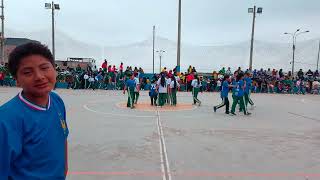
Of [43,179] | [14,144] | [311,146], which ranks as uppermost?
[14,144]

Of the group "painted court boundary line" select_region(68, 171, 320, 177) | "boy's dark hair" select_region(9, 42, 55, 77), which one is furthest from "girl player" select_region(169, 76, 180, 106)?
"boy's dark hair" select_region(9, 42, 55, 77)

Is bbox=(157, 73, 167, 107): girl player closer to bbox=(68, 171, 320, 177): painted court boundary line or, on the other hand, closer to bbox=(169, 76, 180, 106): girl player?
bbox=(169, 76, 180, 106): girl player

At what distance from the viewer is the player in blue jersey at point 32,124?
1802mm

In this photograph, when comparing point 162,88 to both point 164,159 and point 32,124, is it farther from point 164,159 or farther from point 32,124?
point 32,124

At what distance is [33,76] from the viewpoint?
1988mm

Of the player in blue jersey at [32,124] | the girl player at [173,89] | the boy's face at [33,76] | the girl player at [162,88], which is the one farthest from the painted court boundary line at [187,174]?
the girl player at [173,89]

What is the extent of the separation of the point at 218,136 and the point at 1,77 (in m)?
24.3

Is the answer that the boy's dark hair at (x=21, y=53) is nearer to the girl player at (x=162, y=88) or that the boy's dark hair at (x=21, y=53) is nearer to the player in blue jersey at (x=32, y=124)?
the player in blue jersey at (x=32, y=124)

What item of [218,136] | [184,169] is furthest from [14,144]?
[218,136]

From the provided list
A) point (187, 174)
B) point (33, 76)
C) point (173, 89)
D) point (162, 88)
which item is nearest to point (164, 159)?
point (187, 174)

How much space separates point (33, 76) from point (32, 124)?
28 centimetres

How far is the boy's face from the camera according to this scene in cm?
198

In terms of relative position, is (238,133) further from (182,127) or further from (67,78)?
(67,78)

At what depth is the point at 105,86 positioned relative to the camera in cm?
2900
